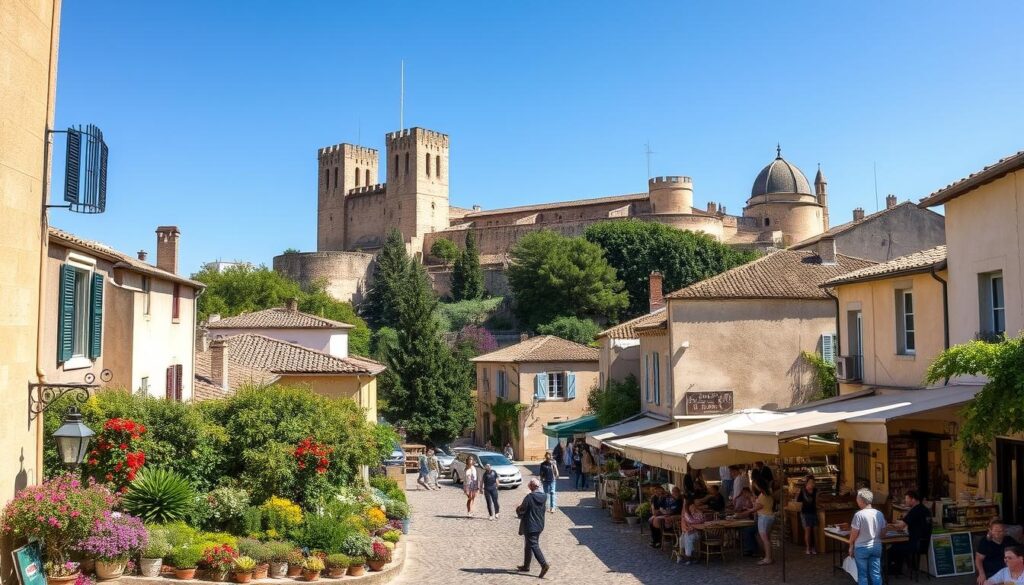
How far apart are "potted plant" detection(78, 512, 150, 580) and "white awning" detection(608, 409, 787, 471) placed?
7.03m

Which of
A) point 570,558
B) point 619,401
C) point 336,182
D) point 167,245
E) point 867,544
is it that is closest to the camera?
point 867,544

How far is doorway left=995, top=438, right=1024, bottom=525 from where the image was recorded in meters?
11.6

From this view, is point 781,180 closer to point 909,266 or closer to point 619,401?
point 619,401

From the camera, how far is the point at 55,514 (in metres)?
9.70

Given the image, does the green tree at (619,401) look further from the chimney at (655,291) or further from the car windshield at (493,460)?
the chimney at (655,291)

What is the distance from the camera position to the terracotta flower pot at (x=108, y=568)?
11.0 metres

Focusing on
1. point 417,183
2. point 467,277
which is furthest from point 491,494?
point 417,183

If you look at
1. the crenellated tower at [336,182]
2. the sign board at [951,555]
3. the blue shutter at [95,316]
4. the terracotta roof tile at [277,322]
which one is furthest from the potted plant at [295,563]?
the crenellated tower at [336,182]

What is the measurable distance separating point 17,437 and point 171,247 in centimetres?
1295

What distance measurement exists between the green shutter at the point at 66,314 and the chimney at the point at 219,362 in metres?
10.2

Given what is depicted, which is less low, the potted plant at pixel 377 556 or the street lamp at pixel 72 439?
the street lamp at pixel 72 439

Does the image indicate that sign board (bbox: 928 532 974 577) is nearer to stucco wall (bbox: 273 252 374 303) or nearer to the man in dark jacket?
the man in dark jacket

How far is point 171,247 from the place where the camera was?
2200 cm

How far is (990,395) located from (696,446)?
4944 millimetres
